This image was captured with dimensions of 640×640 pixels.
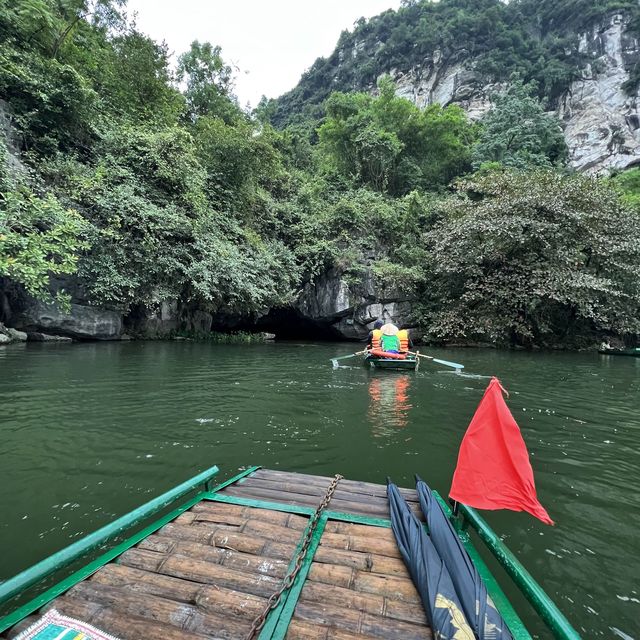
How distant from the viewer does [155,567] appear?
69.6 inches

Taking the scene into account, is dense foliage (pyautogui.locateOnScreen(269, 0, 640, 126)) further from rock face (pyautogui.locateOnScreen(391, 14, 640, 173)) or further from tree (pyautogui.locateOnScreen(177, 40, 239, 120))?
tree (pyautogui.locateOnScreen(177, 40, 239, 120))

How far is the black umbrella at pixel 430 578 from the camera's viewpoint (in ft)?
4.62

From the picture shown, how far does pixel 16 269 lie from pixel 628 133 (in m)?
43.4

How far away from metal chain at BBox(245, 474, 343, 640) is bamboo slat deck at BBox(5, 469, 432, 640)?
0.04 meters

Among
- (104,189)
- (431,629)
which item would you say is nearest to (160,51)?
(104,189)

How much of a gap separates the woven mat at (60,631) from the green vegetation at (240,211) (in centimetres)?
888

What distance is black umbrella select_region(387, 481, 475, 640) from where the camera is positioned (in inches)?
55.4

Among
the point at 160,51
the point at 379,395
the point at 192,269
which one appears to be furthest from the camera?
the point at 160,51

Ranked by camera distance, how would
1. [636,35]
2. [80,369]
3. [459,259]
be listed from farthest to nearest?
[636,35] → [459,259] → [80,369]

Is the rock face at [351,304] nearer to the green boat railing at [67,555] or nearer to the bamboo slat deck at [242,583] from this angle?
the bamboo slat deck at [242,583]

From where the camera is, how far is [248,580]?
66.6 inches

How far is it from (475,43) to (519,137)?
22945mm

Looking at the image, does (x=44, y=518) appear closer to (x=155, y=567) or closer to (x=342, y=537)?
(x=155, y=567)

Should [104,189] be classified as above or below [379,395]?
above
